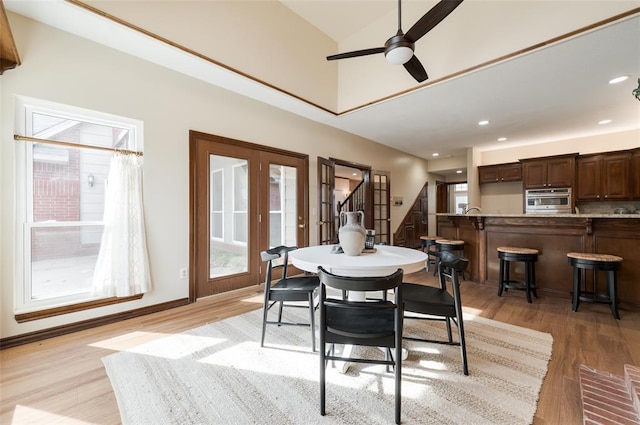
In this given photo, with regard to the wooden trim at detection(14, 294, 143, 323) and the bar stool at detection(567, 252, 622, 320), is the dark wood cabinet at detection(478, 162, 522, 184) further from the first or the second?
the wooden trim at detection(14, 294, 143, 323)

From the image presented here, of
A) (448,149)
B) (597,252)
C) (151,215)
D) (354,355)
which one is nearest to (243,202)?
(151,215)

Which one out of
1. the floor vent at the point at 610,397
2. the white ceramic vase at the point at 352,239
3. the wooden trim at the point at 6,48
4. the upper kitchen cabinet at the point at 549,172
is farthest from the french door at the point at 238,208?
the upper kitchen cabinet at the point at 549,172

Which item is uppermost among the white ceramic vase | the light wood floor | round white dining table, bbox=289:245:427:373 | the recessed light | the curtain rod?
the recessed light

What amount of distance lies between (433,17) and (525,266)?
3.13m

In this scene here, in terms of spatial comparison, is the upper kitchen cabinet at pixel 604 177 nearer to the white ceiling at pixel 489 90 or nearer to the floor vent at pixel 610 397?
the white ceiling at pixel 489 90

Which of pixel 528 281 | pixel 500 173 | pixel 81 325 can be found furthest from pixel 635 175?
pixel 81 325

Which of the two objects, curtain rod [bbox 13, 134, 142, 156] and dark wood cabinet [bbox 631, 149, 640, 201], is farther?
dark wood cabinet [bbox 631, 149, 640, 201]

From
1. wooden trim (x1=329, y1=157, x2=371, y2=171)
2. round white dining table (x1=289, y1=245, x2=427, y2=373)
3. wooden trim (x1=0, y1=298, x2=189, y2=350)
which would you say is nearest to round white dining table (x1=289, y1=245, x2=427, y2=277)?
round white dining table (x1=289, y1=245, x2=427, y2=373)

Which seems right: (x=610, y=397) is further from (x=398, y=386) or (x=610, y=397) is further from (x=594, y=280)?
(x=594, y=280)

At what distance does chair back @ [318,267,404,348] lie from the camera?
1.34m

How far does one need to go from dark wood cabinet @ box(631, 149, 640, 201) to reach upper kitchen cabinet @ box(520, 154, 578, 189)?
798mm

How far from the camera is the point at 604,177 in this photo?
16.6ft

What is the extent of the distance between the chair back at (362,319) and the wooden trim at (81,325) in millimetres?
2279

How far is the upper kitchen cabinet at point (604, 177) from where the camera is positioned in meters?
4.89
